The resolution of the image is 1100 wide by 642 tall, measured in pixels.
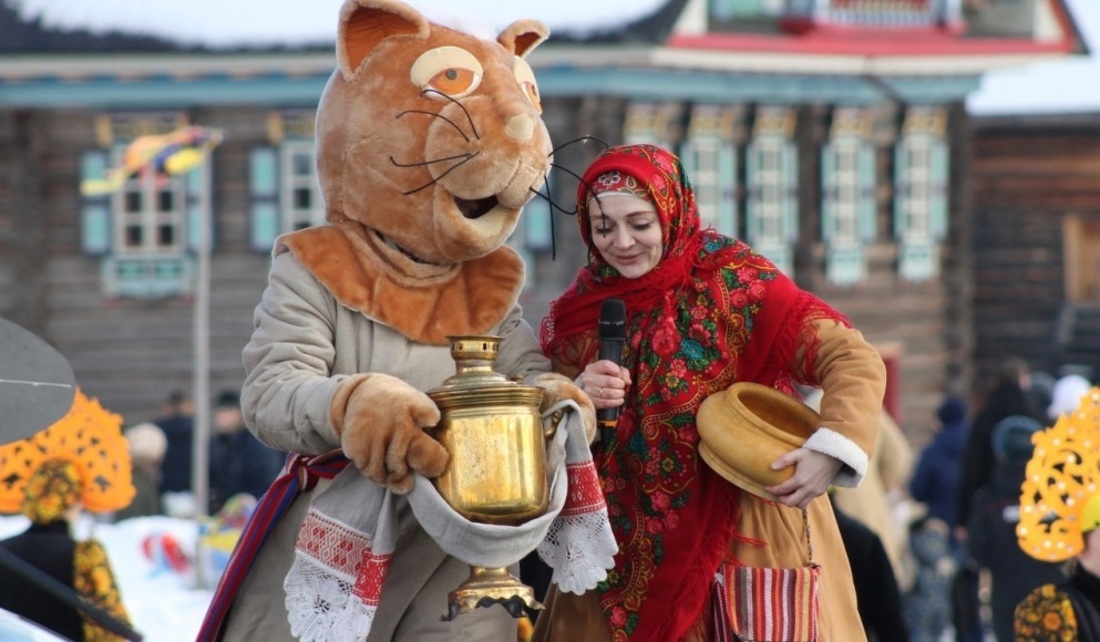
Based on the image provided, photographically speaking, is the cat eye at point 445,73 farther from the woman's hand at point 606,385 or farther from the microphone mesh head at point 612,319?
the woman's hand at point 606,385

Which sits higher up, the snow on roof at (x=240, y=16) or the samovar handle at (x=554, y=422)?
the samovar handle at (x=554, y=422)

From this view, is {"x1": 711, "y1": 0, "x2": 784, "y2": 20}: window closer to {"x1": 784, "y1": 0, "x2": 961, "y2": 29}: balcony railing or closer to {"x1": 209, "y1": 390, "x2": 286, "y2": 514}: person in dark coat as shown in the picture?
{"x1": 784, "y1": 0, "x2": 961, "y2": 29}: balcony railing

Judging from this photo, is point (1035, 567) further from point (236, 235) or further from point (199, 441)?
point (236, 235)

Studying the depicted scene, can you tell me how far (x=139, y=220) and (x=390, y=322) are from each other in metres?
15.1

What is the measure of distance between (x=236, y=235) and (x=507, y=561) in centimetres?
1539

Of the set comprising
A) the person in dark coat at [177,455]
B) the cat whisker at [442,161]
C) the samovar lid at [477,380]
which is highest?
the cat whisker at [442,161]

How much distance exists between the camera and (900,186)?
21.3 m

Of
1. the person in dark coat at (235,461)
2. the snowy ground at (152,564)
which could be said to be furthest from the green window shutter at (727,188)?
the snowy ground at (152,564)

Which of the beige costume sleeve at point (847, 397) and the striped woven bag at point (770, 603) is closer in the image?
the beige costume sleeve at point (847, 397)

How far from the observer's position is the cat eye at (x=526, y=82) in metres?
4.92

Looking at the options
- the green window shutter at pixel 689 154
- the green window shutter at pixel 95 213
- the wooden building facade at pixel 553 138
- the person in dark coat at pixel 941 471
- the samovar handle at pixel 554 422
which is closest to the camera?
the samovar handle at pixel 554 422

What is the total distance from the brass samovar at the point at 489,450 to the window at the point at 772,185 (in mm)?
16019

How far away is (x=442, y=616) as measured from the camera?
15.0 ft

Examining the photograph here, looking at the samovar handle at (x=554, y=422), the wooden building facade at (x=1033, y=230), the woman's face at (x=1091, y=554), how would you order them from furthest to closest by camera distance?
the wooden building facade at (x=1033, y=230) < the woman's face at (x=1091, y=554) < the samovar handle at (x=554, y=422)
